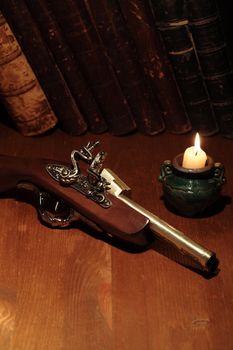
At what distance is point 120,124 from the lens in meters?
1.46

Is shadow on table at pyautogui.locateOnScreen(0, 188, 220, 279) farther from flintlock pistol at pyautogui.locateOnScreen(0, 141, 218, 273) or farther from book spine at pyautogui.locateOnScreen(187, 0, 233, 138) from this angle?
book spine at pyautogui.locateOnScreen(187, 0, 233, 138)

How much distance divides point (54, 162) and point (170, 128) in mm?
423

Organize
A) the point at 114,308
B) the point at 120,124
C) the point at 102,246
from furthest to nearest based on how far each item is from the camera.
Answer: the point at 120,124
the point at 102,246
the point at 114,308

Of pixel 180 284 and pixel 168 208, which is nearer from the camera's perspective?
pixel 180 284

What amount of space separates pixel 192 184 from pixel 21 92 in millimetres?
543

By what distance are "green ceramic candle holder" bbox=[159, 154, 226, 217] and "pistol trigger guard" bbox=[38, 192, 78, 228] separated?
0.67ft

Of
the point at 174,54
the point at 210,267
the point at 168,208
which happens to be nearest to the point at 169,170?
the point at 168,208

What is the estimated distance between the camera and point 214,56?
1.31m

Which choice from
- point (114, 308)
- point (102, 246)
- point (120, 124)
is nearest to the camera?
point (114, 308)

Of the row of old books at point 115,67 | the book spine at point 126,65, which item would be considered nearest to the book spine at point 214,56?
the row of old books at point 115,67

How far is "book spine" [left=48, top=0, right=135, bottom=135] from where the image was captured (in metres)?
1.30

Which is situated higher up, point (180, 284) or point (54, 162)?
point (54, 162)

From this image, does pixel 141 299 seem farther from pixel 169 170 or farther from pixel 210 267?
pixel 169 170

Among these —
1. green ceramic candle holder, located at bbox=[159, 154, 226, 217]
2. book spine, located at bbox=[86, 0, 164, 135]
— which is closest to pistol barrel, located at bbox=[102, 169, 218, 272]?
green ceramic candle holder, located at bbox=[159, 154, 226, 217]
